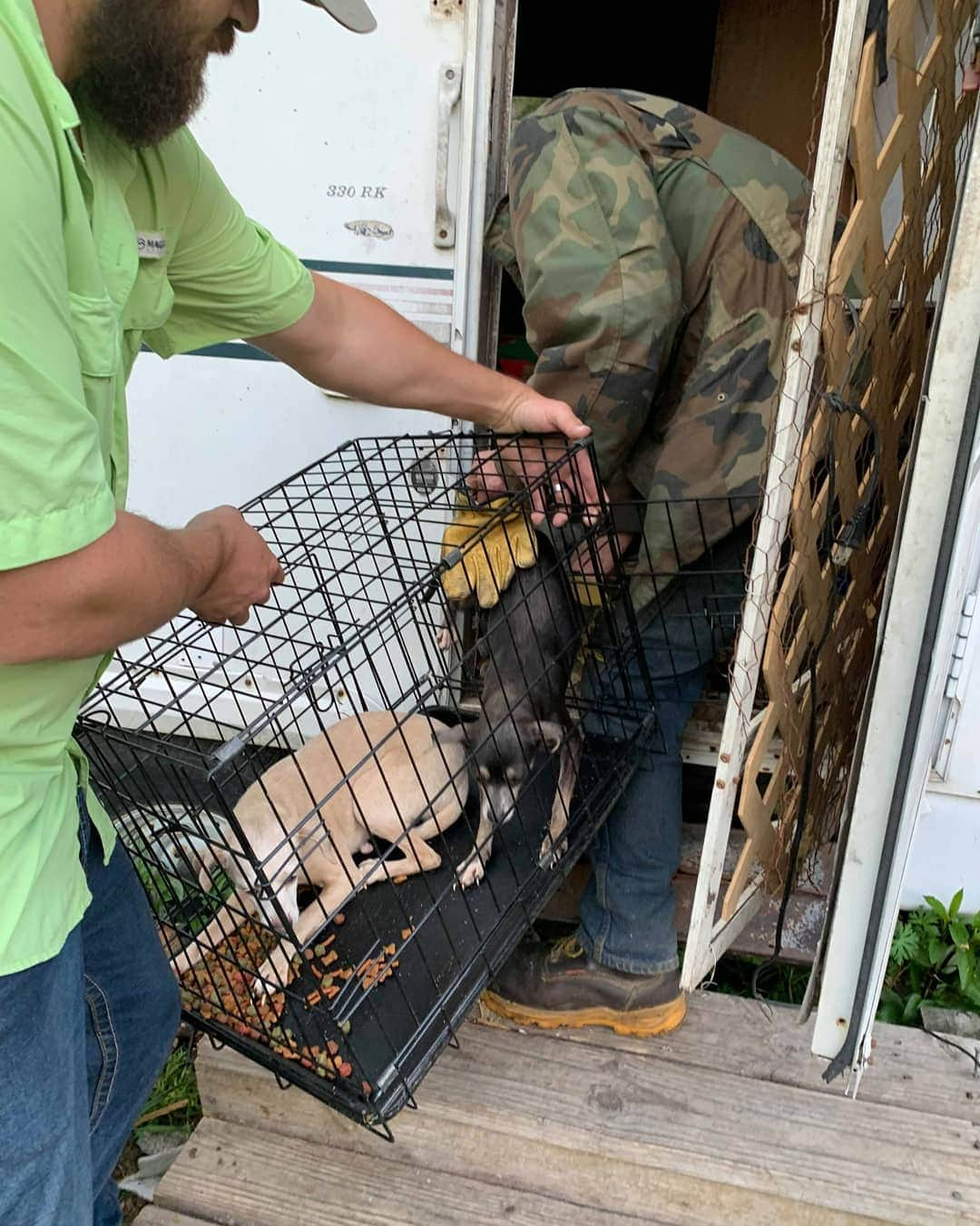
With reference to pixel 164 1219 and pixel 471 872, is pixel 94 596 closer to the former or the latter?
pixel 471 872

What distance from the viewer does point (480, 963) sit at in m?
1.90

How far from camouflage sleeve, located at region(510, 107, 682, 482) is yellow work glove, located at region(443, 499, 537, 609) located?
12.8 inches

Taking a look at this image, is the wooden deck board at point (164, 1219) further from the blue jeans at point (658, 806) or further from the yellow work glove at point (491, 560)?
the yellow work glove at point (491, 560)

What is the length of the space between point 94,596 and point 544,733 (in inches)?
59.6

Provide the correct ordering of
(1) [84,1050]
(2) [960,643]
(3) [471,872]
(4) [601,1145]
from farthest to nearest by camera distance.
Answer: (2) [960,643] < (3) [471,872] < (4) [601,1145] < (1) [84,1050]

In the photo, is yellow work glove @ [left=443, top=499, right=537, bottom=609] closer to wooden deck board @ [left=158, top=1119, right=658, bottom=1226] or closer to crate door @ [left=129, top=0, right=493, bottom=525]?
crate door @ [left=129, top=0, right=493, bottom=525]

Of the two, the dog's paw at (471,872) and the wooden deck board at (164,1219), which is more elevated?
the dog's paw at (471,872)

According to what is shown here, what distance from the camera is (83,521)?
990 millimetres

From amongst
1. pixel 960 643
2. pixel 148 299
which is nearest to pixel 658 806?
pixel 960 643

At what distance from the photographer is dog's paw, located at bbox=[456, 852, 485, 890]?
7.23 ft

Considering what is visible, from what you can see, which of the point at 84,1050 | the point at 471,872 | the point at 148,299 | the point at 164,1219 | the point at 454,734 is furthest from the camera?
the point at 454,734

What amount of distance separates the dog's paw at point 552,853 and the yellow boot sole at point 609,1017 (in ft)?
1.48

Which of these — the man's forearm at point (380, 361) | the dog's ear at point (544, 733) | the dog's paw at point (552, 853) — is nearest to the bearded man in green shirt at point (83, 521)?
the man's forearm at point (380, 361)

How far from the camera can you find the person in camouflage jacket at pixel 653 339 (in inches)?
81.4
